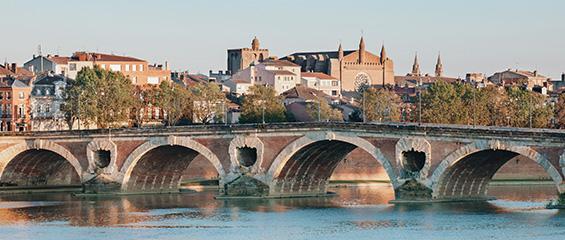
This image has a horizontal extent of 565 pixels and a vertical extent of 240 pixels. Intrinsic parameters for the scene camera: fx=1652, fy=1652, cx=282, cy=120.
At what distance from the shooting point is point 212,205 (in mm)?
96562

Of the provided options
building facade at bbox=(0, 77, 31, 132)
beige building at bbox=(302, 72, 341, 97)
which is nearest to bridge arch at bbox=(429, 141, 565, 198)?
building facade at bbox=(0, 77, 31, 132)

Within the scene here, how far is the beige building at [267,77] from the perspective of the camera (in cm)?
18400

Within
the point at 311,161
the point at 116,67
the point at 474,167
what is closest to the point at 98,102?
the point at 116,67

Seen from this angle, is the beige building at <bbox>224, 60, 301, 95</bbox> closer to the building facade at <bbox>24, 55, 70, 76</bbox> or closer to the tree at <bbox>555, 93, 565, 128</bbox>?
the building facade at <bbox>24, 55, 70, 76</bbox>

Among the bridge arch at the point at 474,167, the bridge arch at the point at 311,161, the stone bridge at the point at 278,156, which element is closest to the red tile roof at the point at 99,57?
the stone bridge at the point at 278,156

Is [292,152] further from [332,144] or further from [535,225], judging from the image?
[535,225]

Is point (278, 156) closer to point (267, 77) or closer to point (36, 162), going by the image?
point (36, 162)

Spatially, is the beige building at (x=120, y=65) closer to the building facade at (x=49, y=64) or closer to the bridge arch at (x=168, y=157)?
the building facade at (x=49, y=64)

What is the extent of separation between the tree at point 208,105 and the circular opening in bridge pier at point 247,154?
139 feet

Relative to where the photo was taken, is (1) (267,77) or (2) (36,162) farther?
(1) (267,77)

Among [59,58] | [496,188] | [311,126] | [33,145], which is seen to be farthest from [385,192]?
[59,58]

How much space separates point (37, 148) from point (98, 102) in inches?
1062

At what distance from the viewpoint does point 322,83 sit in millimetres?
193250

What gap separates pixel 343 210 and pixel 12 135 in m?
27.2
